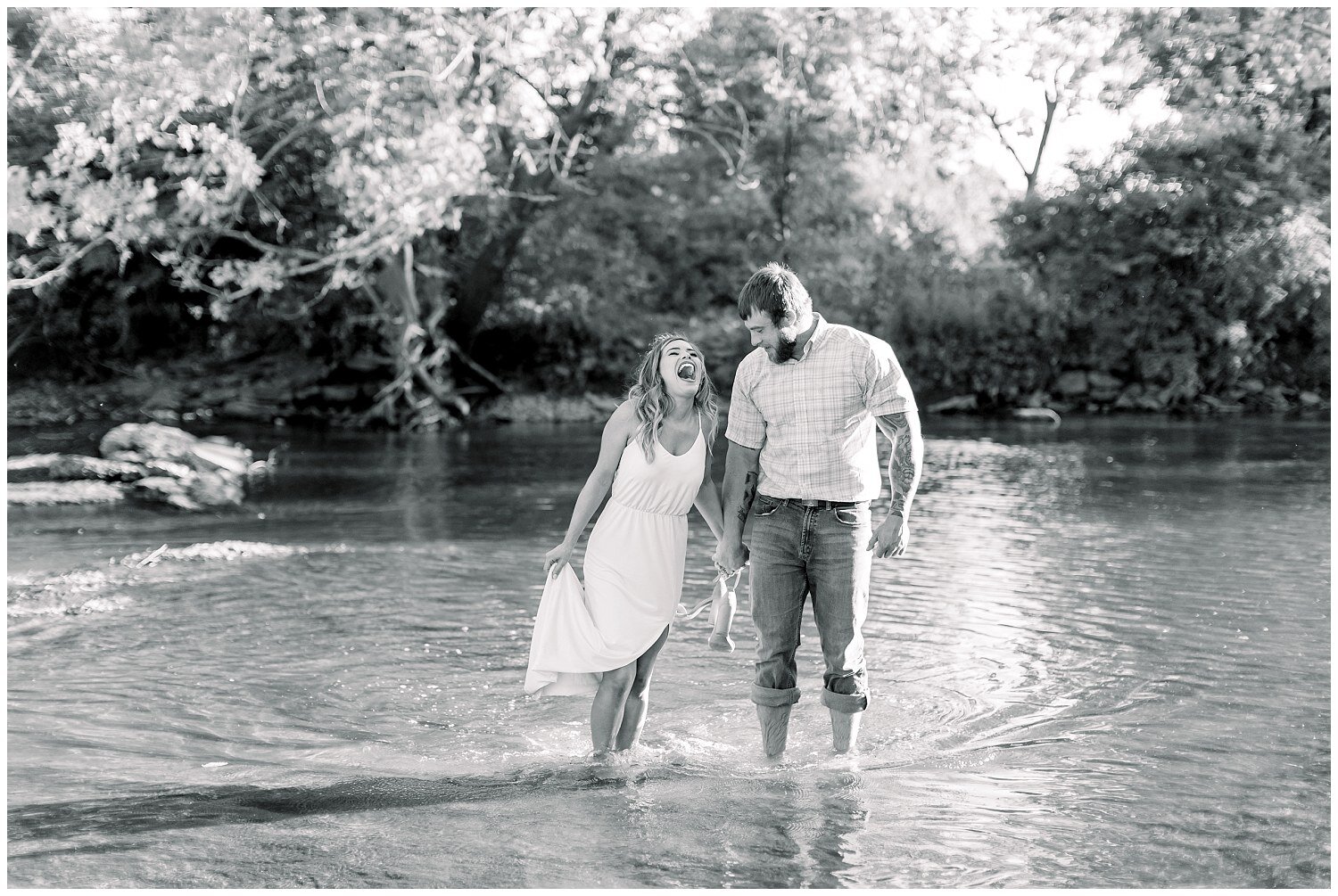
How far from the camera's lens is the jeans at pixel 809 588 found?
5.03 meters

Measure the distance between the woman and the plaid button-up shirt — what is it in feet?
1.02

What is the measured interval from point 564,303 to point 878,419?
2646cm

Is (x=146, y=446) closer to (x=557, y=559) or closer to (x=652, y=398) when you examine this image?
(x=557, y=559)

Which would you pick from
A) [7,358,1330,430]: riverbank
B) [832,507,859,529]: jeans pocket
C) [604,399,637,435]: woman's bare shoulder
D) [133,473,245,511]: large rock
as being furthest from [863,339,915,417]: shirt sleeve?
[7,358,1330,430]: riverbank

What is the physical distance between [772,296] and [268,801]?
264 centimetres

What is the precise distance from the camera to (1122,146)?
31.3 m

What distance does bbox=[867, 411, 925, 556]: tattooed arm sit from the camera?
493 centimetres

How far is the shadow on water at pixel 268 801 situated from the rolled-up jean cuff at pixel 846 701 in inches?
Result: 31.0

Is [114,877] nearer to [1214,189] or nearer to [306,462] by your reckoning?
[306,462]

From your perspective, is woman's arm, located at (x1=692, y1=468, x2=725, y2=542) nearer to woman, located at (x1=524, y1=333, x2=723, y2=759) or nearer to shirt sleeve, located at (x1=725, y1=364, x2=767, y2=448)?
woman, located at (x1=524, y1=333, x2=723, y2=759)

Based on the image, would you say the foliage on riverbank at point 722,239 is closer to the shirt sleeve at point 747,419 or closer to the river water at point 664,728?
the river water at point 664,728

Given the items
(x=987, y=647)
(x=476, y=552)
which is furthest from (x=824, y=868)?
(x=476, y=552)

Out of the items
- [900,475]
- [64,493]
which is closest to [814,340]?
[900,475]

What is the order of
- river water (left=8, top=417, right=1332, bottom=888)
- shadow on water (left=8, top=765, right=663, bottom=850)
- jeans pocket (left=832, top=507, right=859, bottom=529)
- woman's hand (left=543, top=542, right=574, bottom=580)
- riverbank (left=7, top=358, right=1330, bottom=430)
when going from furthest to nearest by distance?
riverbank (left=7, top=358, right=1330, bottom=430) < woman's hand (left=543, top=542, right=574, bottom=580) < jeans pocket (left=832, top=507, right=859, bottom=529) < shadow on water (left=8, top=765, right=663, bottom=850) < river water (left=8, top=417, right=1332, bottom=888)
